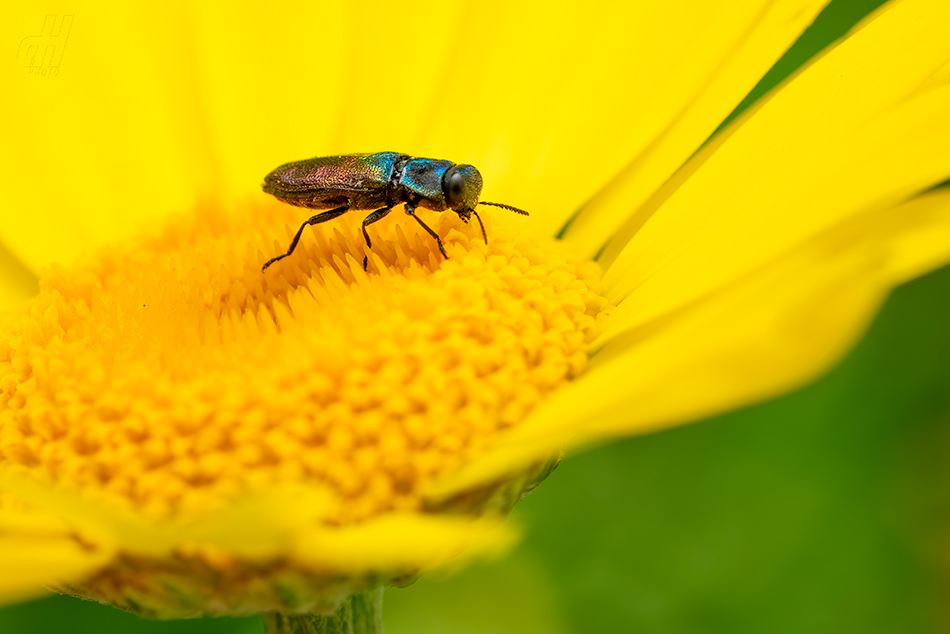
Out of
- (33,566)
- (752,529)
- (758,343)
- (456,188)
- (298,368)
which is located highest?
(456,188)

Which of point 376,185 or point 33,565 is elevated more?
point 376,185

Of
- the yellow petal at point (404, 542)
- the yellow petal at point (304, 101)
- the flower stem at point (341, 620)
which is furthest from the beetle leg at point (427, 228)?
the yellow petal at point (404, 542)

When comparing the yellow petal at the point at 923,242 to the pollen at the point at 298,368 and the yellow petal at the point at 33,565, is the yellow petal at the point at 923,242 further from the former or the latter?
the yellow petal at the point at 33,565

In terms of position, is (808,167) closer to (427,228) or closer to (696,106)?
(696,106)

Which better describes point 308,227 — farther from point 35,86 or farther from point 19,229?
point 35,86

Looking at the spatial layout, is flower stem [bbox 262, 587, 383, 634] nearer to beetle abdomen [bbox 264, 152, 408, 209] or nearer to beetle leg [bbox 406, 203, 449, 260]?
beetle leg [bbox 406, 203, 449, 260]

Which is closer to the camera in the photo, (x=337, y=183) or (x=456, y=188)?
(x=456, y=188)

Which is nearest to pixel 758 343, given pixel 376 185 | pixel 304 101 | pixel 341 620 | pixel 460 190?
pixel 341 620
